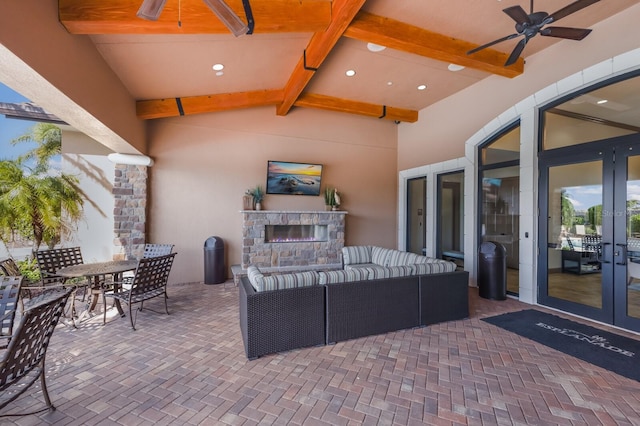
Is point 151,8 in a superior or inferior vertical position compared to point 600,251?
superior

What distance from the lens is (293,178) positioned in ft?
23.3

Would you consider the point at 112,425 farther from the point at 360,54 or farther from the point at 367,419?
the point at 360,54

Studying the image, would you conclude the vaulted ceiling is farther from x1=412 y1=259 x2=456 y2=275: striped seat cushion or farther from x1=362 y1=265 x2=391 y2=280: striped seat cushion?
x1=362 y1=265 x2=391 y2=280: striped seat cushion

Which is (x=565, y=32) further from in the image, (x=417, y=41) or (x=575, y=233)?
(x=575, y=233)

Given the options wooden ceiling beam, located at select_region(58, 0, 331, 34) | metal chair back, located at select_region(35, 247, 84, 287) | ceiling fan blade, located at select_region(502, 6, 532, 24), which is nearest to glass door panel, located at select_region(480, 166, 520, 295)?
ceiling fan blade, located at select_region(502, 6, 532, 24)

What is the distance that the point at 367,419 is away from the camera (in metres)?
2.15

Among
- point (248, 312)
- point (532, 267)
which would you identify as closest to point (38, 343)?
point (248, 312)

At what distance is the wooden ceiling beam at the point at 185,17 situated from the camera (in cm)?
286

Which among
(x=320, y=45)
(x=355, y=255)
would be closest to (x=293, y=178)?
(x=355, y=255)

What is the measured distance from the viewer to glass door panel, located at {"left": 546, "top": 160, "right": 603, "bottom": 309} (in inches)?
163

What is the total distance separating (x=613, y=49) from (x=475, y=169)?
2.53 m

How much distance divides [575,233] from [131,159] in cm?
785

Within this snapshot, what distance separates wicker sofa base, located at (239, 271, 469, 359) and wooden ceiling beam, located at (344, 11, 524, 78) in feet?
10.7

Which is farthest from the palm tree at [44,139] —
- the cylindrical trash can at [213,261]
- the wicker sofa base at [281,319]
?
the wicker sofa base at [281,319]
